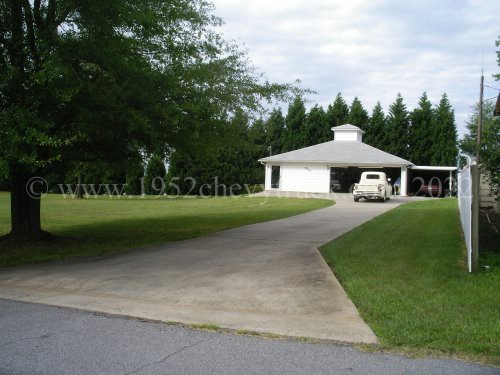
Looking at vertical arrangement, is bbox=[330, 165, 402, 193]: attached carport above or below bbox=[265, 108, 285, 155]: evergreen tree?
below

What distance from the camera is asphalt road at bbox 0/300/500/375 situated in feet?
15.1

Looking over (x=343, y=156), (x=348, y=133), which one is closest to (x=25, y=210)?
(x=343, y=156)

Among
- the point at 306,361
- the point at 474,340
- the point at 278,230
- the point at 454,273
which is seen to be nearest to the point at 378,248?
the point at 454,273

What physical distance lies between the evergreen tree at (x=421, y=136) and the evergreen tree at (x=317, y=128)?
27.0 feet

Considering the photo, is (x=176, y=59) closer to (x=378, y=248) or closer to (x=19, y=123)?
(x=19, y=123)

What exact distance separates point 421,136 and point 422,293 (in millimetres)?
45511

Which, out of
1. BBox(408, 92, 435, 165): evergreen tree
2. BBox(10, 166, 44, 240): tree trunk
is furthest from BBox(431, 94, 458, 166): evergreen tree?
BBox(10, 166, 44, 240): tree trunk

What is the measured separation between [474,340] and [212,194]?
38.7 meters

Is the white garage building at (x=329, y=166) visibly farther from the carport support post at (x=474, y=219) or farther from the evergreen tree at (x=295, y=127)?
the carport support post at (x=474, y=219)

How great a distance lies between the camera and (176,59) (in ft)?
40.5

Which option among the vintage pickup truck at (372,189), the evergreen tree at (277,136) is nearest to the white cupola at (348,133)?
the evergreen tree at (277,136)

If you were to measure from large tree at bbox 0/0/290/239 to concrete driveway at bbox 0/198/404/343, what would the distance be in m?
2.35

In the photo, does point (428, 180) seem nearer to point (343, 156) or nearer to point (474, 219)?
point (343, 156)

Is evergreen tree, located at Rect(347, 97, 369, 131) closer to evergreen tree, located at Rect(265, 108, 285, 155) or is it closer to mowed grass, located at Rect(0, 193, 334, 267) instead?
evergreen tree, located at Rect(265, 108, 285, 155)
